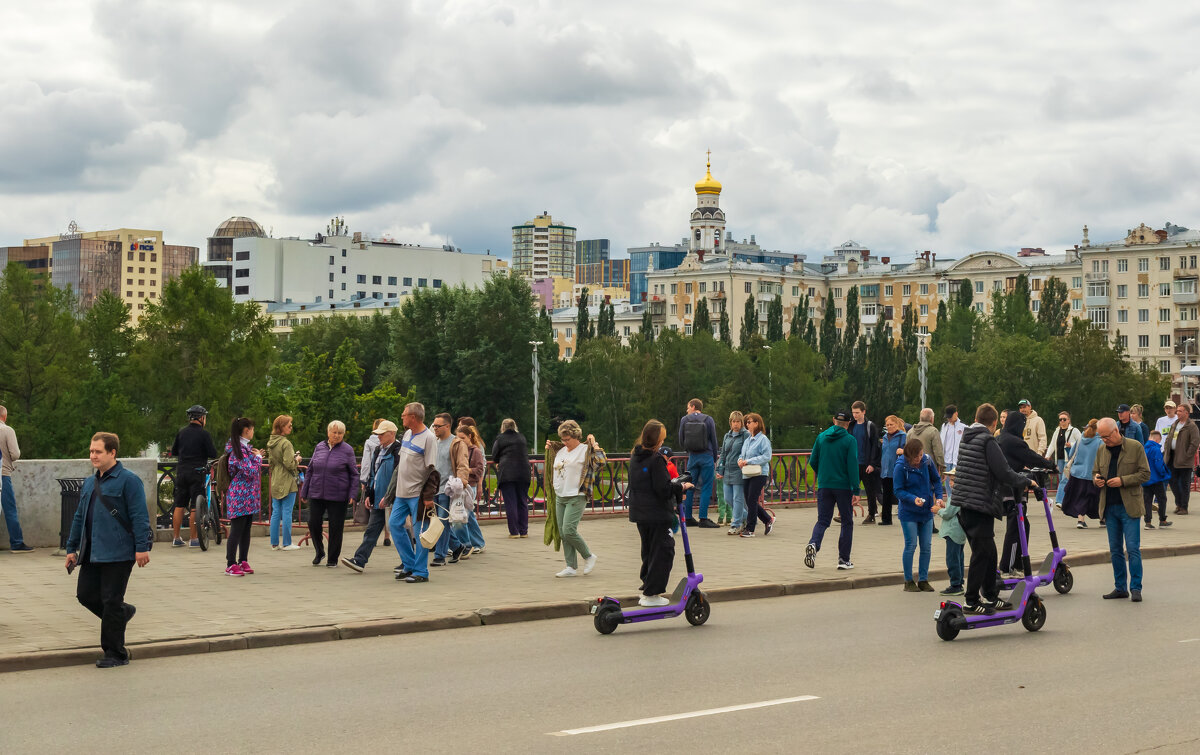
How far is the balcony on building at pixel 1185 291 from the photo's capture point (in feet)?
441

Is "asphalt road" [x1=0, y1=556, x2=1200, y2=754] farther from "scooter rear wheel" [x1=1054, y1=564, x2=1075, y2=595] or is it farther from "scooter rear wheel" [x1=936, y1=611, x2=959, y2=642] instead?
"scooter rear wheel" [x1=1054, y1=564, x2=1075, y2=595]

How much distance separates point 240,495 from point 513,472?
4811mm

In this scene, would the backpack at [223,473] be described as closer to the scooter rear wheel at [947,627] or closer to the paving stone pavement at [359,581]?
the paving stone pavement at [359,581]

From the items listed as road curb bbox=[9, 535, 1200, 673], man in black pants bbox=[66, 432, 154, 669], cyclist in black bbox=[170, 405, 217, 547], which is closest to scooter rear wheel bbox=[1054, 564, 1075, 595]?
road curb bbox=[9, 535, 1200, 673]

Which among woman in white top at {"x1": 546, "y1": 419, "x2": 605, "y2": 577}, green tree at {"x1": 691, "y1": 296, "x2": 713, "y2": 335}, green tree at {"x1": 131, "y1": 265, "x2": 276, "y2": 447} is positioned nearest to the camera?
woman in white top at {"x1": 546, "y1": 419, "x2": 605, "y2": 577}

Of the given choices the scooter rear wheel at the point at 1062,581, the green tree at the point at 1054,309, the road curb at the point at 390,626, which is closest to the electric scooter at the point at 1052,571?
the scooter rear wheel at the point at 1062,581

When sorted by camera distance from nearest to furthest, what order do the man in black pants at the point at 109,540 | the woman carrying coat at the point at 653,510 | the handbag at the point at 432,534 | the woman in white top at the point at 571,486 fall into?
1. the man in black pants at the point at 109,540
2. the woman carrying coat at the point at 653,510
3. the handbag at the point at 432,534
4. the woman in white top at the point at 571,486

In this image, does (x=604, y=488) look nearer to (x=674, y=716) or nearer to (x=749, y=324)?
(x=674, y=716)

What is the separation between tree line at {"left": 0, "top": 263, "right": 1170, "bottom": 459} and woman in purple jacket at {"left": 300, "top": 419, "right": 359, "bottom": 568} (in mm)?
41944

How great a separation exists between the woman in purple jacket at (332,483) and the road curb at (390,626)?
11.6 feet

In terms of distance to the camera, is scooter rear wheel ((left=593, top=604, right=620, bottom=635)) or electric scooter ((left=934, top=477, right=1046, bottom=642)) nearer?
electric scooter ((left=934, top=477, right=1046, bottom=642))

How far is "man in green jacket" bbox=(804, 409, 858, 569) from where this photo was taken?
16297 millimetres

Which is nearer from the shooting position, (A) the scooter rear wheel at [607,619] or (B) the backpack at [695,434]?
(A) the scooter rear wheel at [607,619]

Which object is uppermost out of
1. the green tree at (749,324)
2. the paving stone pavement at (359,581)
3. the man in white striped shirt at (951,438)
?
the green tree at (749,324)
